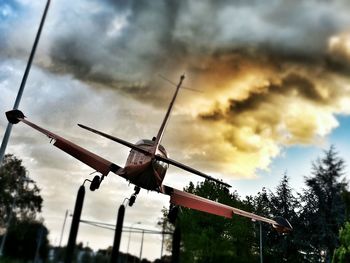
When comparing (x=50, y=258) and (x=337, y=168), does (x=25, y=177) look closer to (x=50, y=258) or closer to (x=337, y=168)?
(x=50, y=258)

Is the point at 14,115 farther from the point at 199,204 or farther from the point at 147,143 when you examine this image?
the point at 199,204

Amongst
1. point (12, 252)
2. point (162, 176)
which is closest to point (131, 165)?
point (162, 176)

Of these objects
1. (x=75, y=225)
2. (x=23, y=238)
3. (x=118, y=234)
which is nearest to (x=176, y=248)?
(x=118, y=234)

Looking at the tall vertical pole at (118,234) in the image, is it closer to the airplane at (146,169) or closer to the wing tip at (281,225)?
the airplane at (146,169)

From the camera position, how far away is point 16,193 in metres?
51.7

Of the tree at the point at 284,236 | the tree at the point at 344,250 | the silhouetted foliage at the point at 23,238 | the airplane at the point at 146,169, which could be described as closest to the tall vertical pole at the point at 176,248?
the airplane at the point at 146,169

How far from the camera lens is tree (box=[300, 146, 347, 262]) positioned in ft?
174

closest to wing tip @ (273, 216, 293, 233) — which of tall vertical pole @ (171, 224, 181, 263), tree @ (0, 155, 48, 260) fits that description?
tall vertical pole @ (171, 224, 181, 263)

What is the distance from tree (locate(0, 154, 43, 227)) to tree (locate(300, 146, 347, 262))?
36.9 metres

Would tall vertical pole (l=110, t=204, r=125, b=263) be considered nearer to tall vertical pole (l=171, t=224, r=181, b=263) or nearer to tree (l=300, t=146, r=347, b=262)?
tall vertical pole (l=171, t=224, r=181, b=263)

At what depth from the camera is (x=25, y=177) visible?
54.3 metres

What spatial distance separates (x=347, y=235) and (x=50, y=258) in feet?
67.8

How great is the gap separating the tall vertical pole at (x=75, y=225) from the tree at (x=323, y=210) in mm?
44634

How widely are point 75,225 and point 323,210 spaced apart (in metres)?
48.3
